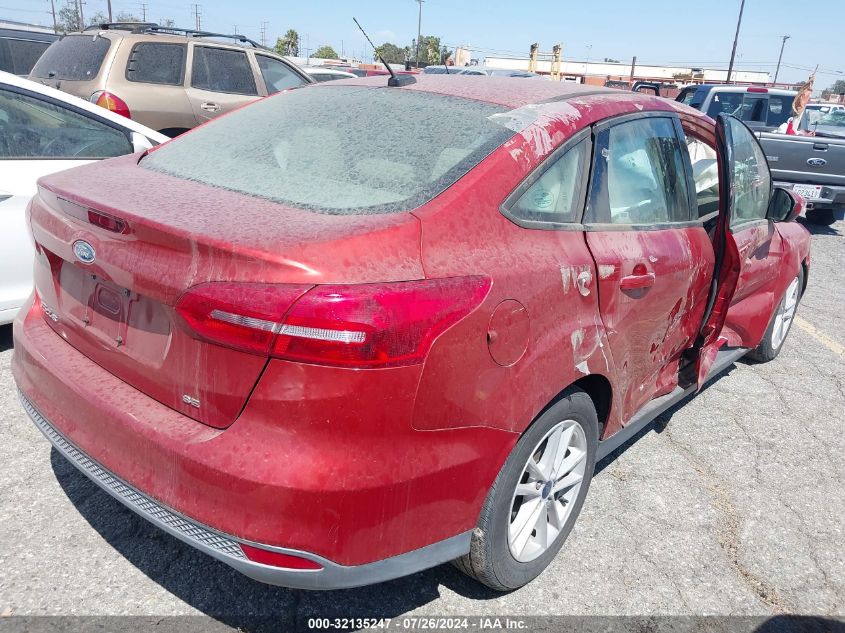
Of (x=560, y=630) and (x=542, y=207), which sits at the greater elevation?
(x=542, y=207)

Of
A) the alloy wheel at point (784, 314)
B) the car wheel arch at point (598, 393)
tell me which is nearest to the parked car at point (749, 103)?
the alloy wheel at point (784, 314)

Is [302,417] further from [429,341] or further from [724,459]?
[724,459]

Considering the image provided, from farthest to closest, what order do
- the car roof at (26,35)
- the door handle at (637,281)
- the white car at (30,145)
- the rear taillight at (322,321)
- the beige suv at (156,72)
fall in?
the car roof at (26,35) → the beige suv at (156,72) → the white car at (30,145) → the door handle at (637,281) → the rear taillight at (322,321)

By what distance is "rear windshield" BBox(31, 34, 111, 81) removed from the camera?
725 cm

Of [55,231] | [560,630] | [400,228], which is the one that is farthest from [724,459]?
[55,231]

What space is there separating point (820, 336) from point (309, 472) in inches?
208

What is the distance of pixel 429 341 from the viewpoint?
1772 millimetres

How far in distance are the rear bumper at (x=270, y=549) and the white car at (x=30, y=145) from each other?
213 cm

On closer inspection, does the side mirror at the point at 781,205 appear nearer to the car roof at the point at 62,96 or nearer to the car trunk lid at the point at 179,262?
the car trunk lid at the point at 179,262

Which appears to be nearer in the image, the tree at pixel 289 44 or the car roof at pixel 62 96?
the car roof at pixel 62 96

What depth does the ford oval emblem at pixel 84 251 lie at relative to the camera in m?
2.03

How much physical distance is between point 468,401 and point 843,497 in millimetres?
2445

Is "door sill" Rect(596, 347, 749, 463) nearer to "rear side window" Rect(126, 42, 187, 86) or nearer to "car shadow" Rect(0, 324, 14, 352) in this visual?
"car shadow" Rect(0, 324, 14, 352)

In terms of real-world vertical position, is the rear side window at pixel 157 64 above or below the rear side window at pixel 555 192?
above
